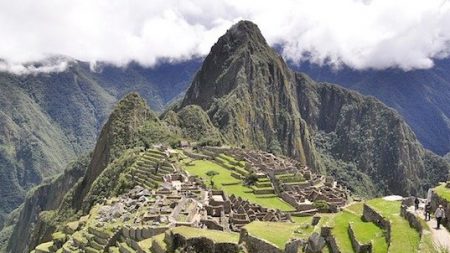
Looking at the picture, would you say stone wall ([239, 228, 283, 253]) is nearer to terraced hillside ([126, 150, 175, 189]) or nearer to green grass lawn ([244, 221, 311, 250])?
green grass lawn ([244, 221, 311, 250])

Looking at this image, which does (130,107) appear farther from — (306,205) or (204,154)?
(306,205)

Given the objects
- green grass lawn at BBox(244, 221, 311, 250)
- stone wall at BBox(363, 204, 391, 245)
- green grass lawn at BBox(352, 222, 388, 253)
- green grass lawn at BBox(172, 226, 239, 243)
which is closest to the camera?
green grass lawn at BBox(352, 222, 388, 253)

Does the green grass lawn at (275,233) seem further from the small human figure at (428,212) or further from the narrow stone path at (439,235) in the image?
the narrow stone path at (439,235)

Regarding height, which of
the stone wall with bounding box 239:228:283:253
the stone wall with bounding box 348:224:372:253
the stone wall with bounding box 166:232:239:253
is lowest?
the stone wall with bounding box 166:232:239:253

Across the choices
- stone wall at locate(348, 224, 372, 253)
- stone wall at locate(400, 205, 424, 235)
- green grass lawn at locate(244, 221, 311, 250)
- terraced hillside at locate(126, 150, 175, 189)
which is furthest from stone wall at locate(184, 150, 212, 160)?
stone wall at locate(348, 224, 372, 253)

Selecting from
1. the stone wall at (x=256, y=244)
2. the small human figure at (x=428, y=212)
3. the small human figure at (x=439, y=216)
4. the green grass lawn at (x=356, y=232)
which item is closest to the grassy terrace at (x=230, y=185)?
the green grass lawn at (x=356, y=232)

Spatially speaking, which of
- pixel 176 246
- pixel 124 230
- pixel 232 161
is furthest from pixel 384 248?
pixel 232 161

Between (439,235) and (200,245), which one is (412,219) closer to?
(439,235)
